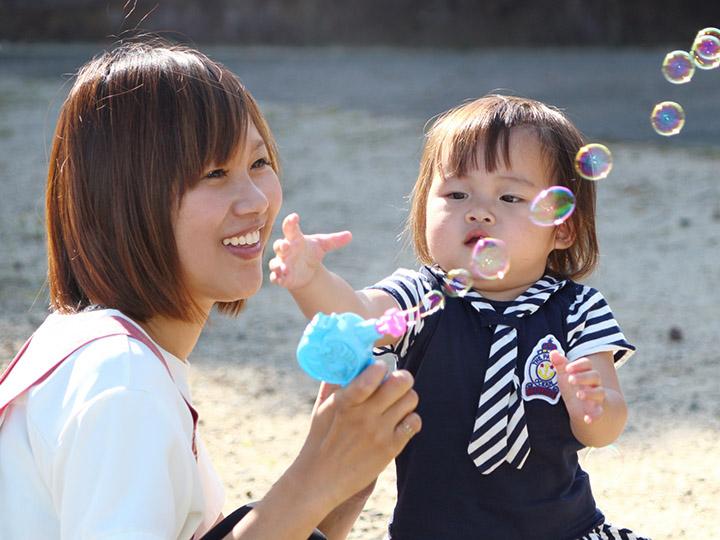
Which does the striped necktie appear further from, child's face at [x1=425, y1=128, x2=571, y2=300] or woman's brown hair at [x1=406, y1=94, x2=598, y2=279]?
woman's brown hair at [x1=406, y1=94, x2=598, y2=279]

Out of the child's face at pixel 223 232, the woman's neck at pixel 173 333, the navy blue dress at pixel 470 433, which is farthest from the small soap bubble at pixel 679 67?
the woman's neck at pixel 173 333

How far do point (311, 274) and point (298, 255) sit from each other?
2.2 inches

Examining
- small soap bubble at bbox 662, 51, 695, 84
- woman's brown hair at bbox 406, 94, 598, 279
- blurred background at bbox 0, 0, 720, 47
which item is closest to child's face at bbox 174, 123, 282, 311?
woman's brown hair at bbox 406, 94, 598, 279

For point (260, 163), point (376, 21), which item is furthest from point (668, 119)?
point (376, 21)

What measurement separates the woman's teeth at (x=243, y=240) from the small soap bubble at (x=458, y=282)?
0.32m

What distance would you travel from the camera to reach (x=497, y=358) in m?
1.82

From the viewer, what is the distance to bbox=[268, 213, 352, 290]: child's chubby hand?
1.61 metres

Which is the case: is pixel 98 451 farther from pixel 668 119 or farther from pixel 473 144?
pixel 668 119

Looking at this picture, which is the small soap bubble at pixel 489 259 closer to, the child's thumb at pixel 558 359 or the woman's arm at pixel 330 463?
the child's thumb at pixel 558 359

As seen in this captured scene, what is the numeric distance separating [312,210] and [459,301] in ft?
12.1

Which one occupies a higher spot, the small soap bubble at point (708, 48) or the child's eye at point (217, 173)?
the small soap bubble at point (708, 48)

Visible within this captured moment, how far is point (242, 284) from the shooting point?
1.64 metres

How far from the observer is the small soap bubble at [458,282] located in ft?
5.76

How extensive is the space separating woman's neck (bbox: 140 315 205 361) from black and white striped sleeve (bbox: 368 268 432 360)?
0.31 meters
